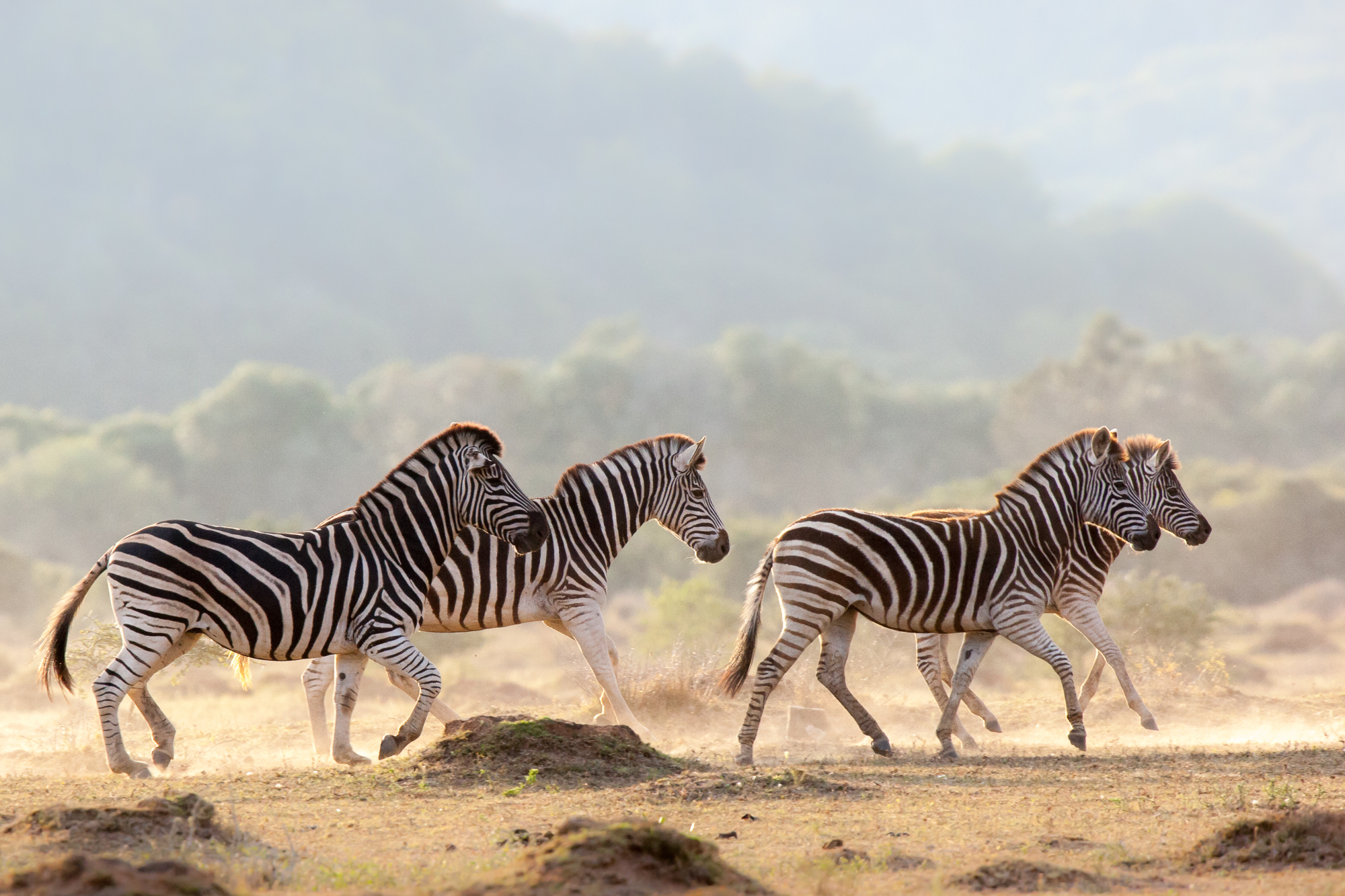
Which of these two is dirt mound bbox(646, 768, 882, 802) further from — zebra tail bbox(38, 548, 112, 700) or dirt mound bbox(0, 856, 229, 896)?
zebra tail bbox(38, 548, 112, 700)

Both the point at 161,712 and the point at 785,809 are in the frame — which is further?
the point at 161,712

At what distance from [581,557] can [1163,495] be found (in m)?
4.95

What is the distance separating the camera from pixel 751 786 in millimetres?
7469

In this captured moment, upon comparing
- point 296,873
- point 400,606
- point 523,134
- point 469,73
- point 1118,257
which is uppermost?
point 469,73

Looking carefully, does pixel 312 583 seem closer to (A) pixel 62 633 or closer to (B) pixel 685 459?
(A) pixel 62 633

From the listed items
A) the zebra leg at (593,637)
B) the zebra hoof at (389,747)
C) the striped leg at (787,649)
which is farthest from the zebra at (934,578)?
the zebra hoof at (389,747)

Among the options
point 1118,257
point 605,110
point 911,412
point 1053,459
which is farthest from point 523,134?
point 1053,459

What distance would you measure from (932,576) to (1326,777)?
2.94 meters

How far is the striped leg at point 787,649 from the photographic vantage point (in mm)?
9180

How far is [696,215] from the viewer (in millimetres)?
127688

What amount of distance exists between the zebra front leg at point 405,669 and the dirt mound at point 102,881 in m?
3.26

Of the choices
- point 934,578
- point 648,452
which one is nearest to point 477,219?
point 648,452

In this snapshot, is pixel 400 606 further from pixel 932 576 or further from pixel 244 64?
pixel 244 64

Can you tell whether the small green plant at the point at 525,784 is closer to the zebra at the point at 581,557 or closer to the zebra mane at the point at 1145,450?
the zebra at the point at 581,557
